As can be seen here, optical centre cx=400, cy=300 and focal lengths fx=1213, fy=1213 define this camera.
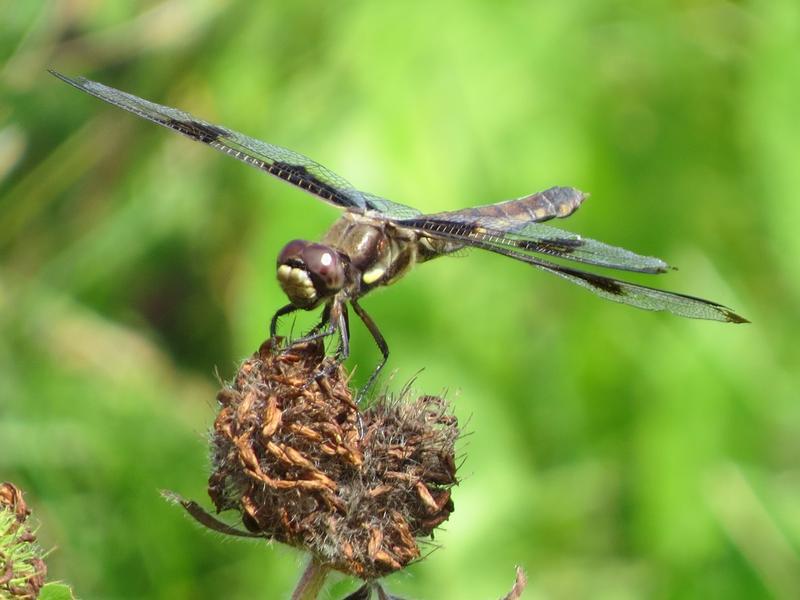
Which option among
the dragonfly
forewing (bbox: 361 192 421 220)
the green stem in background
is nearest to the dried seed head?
the green stem in background

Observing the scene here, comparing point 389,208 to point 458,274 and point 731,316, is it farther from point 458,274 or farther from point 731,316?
point 458,274

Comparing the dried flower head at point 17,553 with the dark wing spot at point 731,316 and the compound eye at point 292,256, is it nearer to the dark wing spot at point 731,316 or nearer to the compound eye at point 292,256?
the compound eye at point 292,256

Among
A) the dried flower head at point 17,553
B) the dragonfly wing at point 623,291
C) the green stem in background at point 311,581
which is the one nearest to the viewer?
the dried flower head at point 17,553

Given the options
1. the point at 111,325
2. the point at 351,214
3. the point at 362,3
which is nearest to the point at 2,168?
the point at 111,325

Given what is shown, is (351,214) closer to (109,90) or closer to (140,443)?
(109,90)

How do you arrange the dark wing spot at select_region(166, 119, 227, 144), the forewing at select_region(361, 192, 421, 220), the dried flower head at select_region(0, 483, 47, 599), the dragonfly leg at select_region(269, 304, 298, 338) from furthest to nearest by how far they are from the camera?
the forewing at select_region(361, 192, 421, 220) → the dark wing spot at select_region(166, 119, 227, 144) → the dragonfly leg at select_region(269, 304, 298, 338) → the dried flower head at select_region(0, 483, 47, 599)

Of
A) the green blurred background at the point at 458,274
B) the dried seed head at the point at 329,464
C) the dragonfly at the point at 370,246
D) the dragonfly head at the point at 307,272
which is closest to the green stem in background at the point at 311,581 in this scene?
the dried seed head at the point at 329,464

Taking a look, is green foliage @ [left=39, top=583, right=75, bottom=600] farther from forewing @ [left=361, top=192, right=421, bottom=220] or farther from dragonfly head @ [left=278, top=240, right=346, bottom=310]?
forewing @ [left=361, top=192, right=421, bottom=220]

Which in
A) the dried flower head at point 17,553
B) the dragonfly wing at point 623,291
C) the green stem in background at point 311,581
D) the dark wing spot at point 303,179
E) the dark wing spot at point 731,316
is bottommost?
the green stem in background at point 311,581

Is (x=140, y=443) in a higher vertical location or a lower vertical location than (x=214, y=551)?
higher
